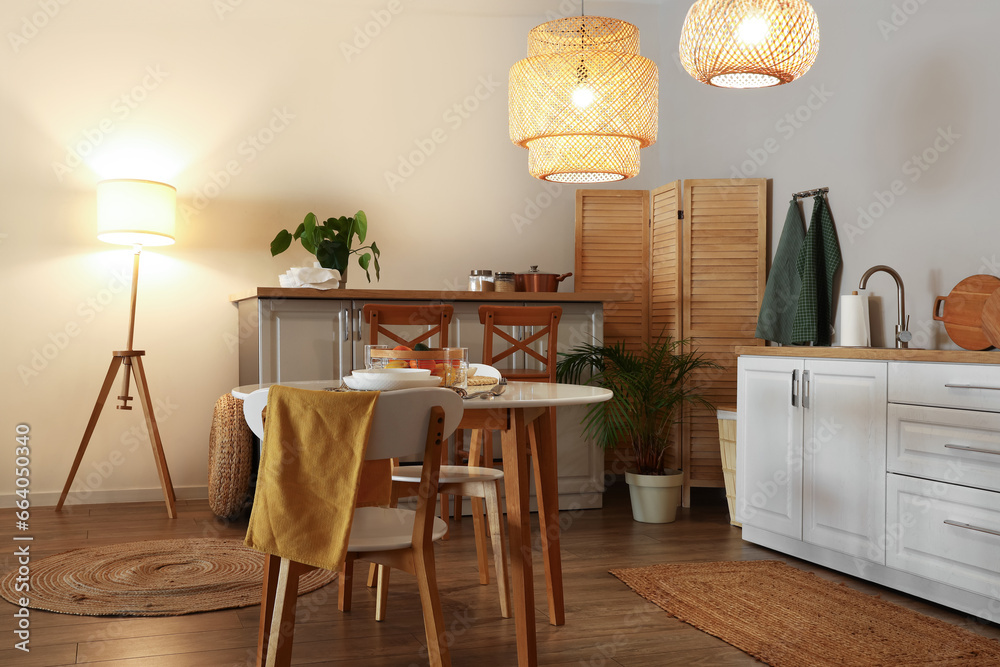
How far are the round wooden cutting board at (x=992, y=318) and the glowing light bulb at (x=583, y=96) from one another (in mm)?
1454

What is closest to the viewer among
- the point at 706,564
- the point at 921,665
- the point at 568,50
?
the point at 921,665

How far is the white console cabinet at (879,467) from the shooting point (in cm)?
250

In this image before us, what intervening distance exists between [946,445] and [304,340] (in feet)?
8.58

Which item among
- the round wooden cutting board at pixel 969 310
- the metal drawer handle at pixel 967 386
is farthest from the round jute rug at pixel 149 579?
the round wooden cutting board at pixel 969 310

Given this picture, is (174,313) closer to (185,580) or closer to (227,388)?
(227,388)

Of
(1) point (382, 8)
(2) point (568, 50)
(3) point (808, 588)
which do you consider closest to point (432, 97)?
(1) point (382, 8)

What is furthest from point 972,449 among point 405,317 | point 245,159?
point 245,159

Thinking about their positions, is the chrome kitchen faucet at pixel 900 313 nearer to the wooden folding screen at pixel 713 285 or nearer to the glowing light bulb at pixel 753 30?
the wooden folding screen at pixel 713 285

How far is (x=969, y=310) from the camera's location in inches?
113

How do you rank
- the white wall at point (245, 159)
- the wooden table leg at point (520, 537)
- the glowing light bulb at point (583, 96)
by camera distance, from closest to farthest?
the wooden table leg at point (520, 537) → the glowing light bulb at point (583, 96) → the white wall at point (245, 159)

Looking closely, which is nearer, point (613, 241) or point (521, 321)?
point (521, 321)

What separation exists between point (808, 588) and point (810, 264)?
156 cm

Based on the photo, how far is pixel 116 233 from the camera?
382 centimetres

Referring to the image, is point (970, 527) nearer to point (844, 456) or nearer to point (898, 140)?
point (844, 456)
